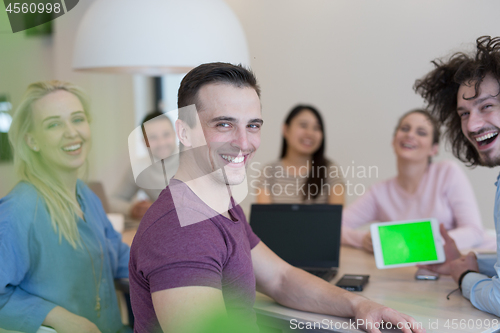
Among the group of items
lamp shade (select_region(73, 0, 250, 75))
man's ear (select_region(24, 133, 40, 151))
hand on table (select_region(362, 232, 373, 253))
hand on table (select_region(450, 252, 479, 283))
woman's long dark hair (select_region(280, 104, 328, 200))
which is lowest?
hand on table (select_region(362, 232, 373, 253))

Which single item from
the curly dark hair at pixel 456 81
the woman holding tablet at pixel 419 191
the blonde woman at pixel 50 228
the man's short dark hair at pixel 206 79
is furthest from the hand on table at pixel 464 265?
the blonde woman at pixel 50 228

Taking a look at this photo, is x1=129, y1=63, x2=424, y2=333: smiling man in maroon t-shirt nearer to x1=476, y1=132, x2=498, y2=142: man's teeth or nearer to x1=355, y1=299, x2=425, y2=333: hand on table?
x1=355, y1=299, x2=425, y2=333: hand on table

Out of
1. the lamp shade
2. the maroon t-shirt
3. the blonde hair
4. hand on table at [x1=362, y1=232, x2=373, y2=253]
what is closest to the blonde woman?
the blonde hair

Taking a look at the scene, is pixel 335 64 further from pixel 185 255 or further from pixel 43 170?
pixel 185 255

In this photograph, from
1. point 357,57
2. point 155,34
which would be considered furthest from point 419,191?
point 155,34

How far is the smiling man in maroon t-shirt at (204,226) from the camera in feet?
2.79

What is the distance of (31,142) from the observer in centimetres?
130

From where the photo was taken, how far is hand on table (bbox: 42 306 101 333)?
4.19ft

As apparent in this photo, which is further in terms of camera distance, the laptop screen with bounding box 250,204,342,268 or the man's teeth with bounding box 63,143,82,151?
the laptop screen with bounding box 250,204,342,268

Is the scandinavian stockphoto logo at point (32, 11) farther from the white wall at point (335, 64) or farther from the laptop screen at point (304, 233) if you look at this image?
the laptop screen at point (304, 233)

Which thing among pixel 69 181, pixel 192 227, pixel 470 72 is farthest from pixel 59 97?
pixel 470 72

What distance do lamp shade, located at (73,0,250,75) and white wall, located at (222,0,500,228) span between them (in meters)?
0.24

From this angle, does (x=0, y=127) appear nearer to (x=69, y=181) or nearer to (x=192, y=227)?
(x=69, y=181)

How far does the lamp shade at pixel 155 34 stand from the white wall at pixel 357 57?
24 centimetres
